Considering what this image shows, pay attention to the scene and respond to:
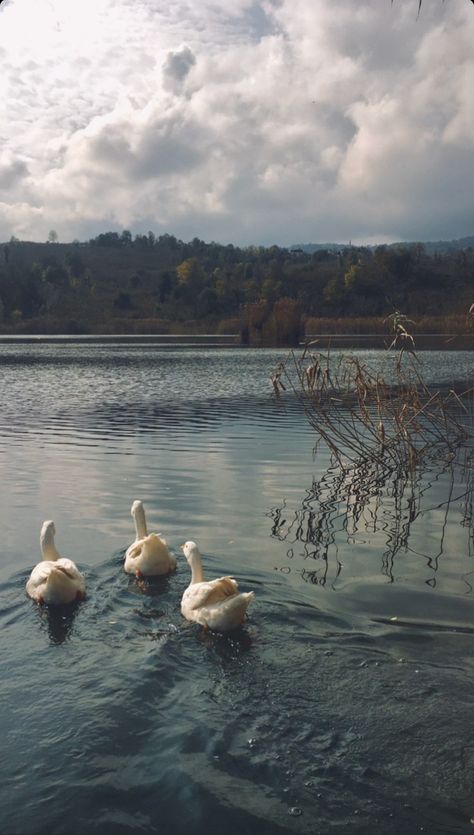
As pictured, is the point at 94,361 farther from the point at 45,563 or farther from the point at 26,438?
the point at 45,563

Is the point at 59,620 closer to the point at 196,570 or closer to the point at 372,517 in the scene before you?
the point at 196,570

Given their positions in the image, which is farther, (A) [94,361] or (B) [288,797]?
(A) [94,361]

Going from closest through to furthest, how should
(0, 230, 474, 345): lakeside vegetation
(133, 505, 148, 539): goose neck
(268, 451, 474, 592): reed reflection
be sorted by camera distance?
(268, 451, 474, 592): reed reflection, (133, 505, 148, 539): goose neck, (0, 230, 474, 345): lakeside vegetation

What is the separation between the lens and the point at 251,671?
684 centimetres

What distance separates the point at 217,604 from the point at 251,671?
98 cm

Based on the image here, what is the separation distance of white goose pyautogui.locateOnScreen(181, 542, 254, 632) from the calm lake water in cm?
17

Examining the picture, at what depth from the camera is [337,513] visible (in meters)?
13.5

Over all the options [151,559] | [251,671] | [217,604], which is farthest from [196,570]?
[251,671]

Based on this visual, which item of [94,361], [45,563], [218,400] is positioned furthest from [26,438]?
[94,361]

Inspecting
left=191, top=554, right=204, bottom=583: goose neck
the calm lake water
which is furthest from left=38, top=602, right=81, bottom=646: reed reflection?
left=191, top=554, right=204, bottom=583: goose neck

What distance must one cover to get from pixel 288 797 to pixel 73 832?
150cm

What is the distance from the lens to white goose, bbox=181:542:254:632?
24.7 feet

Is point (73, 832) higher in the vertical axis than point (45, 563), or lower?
lower

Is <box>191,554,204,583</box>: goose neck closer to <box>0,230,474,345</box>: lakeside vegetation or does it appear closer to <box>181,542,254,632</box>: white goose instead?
<box>181,542,254,632</box>: white goose
